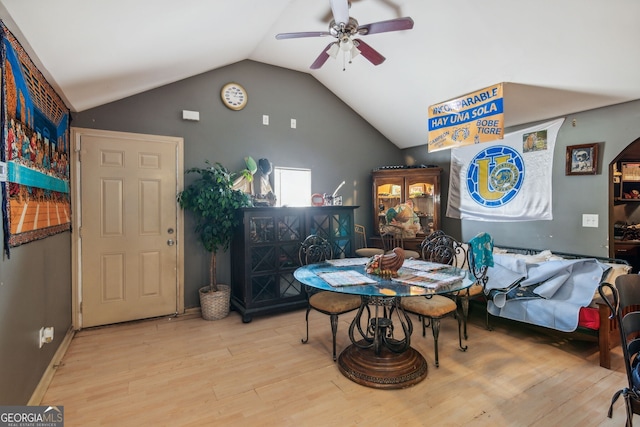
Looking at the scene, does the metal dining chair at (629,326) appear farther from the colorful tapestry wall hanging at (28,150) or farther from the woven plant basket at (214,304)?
the woven plant basket at (214,304)

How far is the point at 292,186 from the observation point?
438 centimetres

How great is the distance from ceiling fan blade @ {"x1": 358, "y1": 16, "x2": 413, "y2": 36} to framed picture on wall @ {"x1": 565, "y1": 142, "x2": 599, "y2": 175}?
2.36 m

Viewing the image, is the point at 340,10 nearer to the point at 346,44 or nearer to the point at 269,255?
the point at 346,44

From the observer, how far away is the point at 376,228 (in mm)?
4852

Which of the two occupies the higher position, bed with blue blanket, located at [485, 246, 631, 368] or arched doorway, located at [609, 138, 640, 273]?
arched doorway, located at [609, 138, 640, 273]

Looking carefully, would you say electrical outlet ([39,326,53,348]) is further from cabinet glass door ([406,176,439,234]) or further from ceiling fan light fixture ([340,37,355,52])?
cabinet glass door ([406,176,439,234])

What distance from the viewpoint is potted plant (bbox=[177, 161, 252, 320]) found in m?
3.31

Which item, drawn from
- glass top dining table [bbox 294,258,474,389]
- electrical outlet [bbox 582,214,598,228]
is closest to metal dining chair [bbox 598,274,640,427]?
glass top dining table [bbox 294,258,474,389]

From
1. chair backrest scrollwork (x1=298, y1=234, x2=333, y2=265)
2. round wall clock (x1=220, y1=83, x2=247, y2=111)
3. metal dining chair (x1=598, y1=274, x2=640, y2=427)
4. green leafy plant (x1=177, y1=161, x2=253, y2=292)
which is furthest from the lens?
round wall clock (x1=220, y1=83, x2=247, y2=111)

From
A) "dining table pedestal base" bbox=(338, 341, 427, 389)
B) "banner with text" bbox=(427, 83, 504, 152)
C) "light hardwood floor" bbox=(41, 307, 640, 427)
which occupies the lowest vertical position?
"light hardwood floor" bbox=(41, 307, 640, 427)

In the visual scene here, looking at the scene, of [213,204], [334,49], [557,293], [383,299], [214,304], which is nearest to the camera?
[383,299]

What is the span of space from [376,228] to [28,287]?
3.99 m

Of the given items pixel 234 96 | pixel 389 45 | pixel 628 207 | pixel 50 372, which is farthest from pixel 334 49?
pixel 628 207

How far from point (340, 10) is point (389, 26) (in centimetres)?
37
